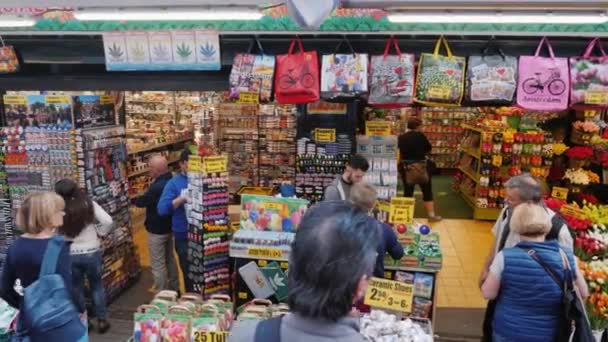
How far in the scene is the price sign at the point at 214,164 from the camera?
4.80 metres

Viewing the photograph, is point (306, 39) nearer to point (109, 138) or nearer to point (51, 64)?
point (109, 138)

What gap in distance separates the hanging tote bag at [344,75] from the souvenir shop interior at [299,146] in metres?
0.01

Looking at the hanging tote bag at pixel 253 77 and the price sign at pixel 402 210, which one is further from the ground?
the hanging tote bag at pixel 253 77

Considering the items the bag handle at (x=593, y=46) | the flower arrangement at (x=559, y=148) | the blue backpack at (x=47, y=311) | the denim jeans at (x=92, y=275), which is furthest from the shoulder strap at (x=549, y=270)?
the flower arrangement at (x=559, y=148)

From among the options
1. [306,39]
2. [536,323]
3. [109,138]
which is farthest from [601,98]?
[109,138]

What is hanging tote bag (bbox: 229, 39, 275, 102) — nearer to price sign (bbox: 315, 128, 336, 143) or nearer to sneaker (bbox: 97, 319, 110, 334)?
price sign (bbox: 315, 128, 336, 143)

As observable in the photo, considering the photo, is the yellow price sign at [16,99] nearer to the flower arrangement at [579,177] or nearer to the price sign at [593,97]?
the price sign at [593,97]

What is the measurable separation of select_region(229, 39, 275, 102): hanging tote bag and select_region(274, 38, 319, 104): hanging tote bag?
9 cm

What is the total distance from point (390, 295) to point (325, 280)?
205 centimetres

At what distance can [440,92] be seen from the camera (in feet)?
15.1

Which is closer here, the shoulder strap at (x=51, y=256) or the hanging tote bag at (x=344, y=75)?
the shoulder strap at (x=51, y=256)

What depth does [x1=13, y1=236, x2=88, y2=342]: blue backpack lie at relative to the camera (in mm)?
3086

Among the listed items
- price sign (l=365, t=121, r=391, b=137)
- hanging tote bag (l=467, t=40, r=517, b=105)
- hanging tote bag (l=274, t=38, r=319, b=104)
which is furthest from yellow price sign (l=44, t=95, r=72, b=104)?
hanging tote bag (l=467, t=40, r=517, b=105)

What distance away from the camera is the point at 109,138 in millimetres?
5641
